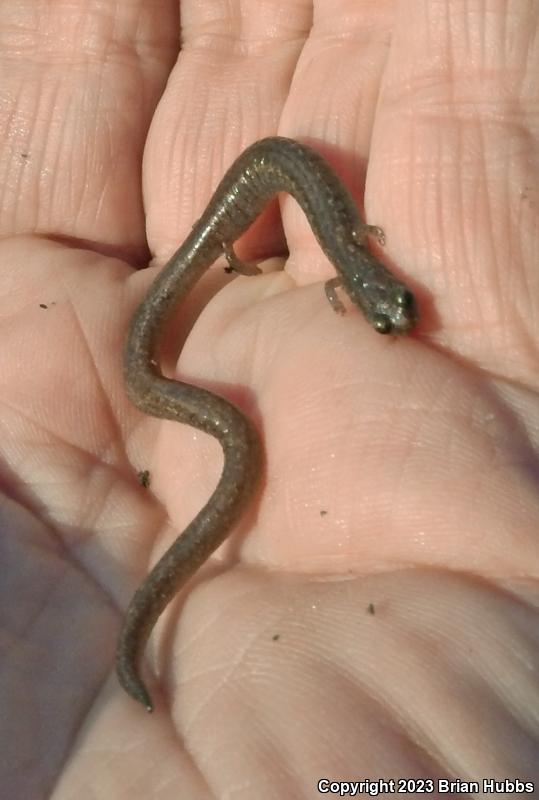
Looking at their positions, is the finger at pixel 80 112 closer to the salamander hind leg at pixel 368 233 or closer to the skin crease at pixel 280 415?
the skin crease at pixel 280 415

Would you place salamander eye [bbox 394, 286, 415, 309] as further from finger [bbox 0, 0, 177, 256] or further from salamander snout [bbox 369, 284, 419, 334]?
finger [bbox 0, 0, 177, 256]

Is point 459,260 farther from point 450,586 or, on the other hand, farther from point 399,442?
point 450,586

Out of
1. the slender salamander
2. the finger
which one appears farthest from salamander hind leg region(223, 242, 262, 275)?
the finger

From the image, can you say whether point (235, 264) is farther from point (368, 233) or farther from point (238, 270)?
point (368, 233)

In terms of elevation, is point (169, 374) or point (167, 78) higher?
point (167, 78)

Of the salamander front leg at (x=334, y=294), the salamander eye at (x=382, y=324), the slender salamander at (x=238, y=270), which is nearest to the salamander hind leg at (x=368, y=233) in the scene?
the slender salamander at (x=238, y=270)

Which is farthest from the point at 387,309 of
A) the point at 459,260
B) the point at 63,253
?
the point at 63,253

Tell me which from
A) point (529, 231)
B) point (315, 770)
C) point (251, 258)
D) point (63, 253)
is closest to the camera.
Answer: point (315, 770)
